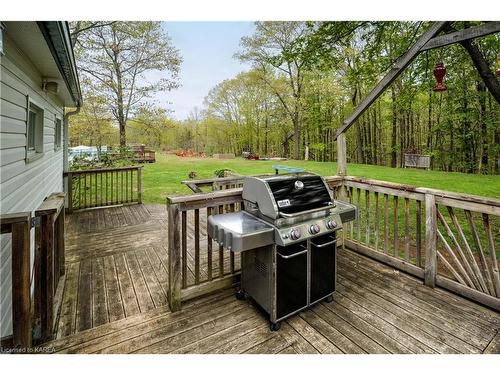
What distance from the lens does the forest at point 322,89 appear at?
4938 millimetres

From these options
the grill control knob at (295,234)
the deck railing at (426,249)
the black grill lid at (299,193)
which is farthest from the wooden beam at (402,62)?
the grill control knob at (295,234)

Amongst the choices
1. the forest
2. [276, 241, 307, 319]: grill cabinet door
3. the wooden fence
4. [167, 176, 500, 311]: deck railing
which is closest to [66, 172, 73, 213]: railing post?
the wooden fence

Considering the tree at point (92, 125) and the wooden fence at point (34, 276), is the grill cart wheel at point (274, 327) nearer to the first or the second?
the wooden fence at point (34, 276)

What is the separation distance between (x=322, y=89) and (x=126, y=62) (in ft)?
34.1

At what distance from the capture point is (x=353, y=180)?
142 inches

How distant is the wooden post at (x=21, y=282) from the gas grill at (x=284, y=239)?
1245 millimetres

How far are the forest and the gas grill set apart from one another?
3.29 metres

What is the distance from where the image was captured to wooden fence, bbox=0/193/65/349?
1.67 metres

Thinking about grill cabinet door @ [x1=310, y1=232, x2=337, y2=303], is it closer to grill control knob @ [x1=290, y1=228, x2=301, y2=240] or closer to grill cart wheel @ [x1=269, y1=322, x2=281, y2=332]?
grill control knob @ [x1=290, y1=228, x2=301, y2=240]

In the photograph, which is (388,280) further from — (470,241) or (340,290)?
(470,241)

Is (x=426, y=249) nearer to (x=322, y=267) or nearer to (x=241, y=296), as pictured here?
(x=322, y=267)

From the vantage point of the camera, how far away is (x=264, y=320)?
2252 millimetres
